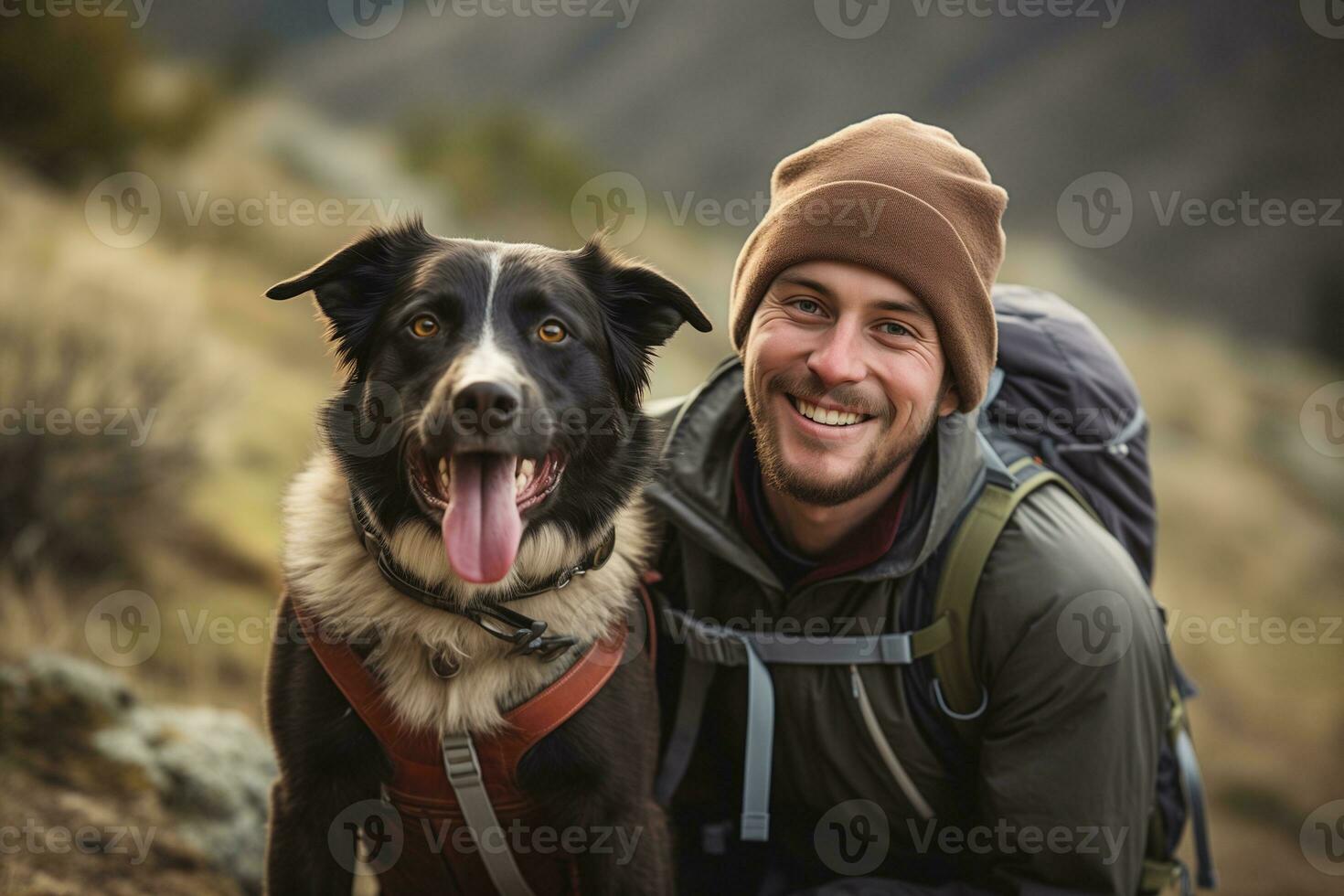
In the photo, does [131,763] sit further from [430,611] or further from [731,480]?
[731,480]

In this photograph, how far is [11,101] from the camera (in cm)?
710

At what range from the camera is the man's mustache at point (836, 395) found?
8.70 ft

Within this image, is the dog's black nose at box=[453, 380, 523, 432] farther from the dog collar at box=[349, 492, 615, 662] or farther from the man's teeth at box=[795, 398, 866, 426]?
the man's teeth at box=[795, 398, 866, 426]

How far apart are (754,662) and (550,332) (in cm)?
105

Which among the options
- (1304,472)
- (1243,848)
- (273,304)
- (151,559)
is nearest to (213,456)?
(151,559)

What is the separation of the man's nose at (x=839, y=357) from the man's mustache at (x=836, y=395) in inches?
1.2

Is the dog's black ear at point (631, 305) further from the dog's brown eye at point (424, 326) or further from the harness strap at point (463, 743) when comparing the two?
the harness strap at point (463, 743)

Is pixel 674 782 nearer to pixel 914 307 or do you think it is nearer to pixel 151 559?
pixel 914 307

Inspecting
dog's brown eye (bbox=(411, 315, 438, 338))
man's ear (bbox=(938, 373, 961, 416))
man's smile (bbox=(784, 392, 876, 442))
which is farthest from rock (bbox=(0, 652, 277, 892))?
man's ear (bbox=(938, 373, 961, 416))

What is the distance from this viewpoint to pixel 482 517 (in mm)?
2275

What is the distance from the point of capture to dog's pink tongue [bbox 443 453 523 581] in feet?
7.26

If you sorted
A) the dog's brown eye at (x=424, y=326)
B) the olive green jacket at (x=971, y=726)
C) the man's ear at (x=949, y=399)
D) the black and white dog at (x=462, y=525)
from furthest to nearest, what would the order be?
the man's ear at (x=949, y=399) < the olive green jacket at (x=971, y=726) < the dog's brown eye at (x=424, y=326) < the black and white dog at (x=462, y=525)

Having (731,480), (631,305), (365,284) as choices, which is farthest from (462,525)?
(731,480)

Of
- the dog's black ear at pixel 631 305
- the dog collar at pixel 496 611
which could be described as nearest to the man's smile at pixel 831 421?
the dog's black ear at pixel 631 305
